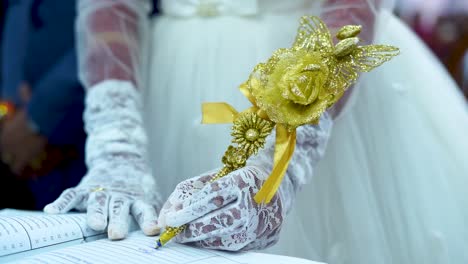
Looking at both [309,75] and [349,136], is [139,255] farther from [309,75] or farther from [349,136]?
[349,136]

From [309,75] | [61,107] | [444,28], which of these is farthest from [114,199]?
[444,28]

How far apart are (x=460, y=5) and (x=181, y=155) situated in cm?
166

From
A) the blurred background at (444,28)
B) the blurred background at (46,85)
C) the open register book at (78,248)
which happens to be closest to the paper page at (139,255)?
the open register book at (78,248)

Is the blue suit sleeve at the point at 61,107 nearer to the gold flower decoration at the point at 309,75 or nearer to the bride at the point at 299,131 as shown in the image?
the bride at the point at 299,131

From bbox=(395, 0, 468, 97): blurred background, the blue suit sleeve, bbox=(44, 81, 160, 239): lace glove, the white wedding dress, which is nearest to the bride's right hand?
bbox=(44, 81, 160, 239): lace glove

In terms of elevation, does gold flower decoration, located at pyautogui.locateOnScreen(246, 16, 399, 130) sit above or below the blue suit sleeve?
Answer: above

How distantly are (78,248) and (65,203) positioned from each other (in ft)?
0.47

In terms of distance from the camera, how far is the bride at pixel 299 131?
29.3 inches

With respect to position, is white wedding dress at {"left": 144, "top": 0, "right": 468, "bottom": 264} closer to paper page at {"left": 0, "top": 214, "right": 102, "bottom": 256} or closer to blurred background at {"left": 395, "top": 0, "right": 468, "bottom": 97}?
paper page at {"left": 0, "top": 214, "right": 102, "bottom": 256}

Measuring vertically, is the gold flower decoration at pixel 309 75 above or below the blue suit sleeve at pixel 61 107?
above

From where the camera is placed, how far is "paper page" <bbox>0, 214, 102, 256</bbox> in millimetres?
568

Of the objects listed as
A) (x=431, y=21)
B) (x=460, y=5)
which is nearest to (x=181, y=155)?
(x=431, y=21)

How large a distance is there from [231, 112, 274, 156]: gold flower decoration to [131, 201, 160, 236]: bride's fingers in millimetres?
117

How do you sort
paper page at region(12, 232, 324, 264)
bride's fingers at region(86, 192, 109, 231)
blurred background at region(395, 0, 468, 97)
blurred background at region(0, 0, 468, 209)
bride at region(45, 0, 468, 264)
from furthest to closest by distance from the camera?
blurred background at region(395, 0, 468, 97) → blurred background at region(0, 0, 468, 209) → bride at region(45, 0, 468, 264) → bride's fingers at region(86, 192, 109, 231) → paper page at region(12, 232, 324, 264)
